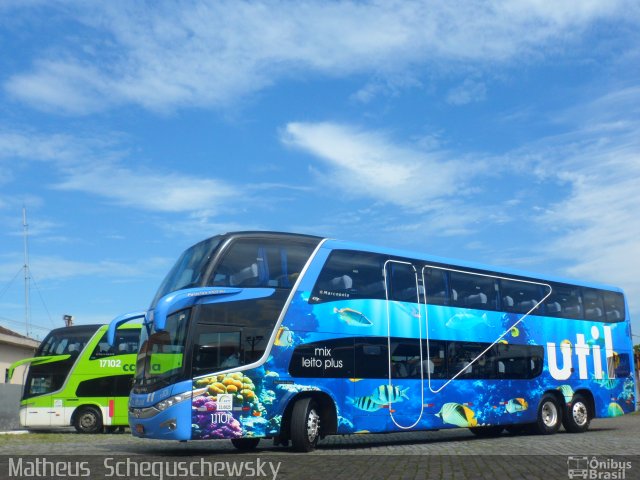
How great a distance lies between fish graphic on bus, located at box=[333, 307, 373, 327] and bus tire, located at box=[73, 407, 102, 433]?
13237mm

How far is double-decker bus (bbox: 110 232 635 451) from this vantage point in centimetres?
1423

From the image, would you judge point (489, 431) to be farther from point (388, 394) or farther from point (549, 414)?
point (388, 394)

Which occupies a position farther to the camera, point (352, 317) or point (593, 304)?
point (593, 304)

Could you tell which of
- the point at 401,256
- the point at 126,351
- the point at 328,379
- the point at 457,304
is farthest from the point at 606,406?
the point at 126,351

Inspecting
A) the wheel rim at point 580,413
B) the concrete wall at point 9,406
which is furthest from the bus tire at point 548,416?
the concrete wall at point 9,406

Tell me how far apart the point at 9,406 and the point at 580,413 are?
20.5m

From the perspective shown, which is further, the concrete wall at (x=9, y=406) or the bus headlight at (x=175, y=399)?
the concrete wall at (x=9, y=406)

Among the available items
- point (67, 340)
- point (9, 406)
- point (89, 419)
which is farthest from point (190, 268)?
point (9, 406)

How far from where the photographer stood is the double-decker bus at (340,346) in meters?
14.2

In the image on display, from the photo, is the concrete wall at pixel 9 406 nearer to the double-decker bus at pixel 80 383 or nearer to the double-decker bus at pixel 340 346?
the double-decker bus at pixel 80 383

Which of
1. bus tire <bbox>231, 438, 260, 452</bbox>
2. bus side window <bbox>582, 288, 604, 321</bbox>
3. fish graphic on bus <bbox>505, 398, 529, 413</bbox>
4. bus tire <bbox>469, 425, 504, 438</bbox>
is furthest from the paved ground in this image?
bus side window <bbox>582, 288, 604, 321</bbox>

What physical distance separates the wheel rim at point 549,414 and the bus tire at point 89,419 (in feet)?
45.7

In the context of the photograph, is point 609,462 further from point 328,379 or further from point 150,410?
point 150,410

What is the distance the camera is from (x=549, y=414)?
68.5 feet
